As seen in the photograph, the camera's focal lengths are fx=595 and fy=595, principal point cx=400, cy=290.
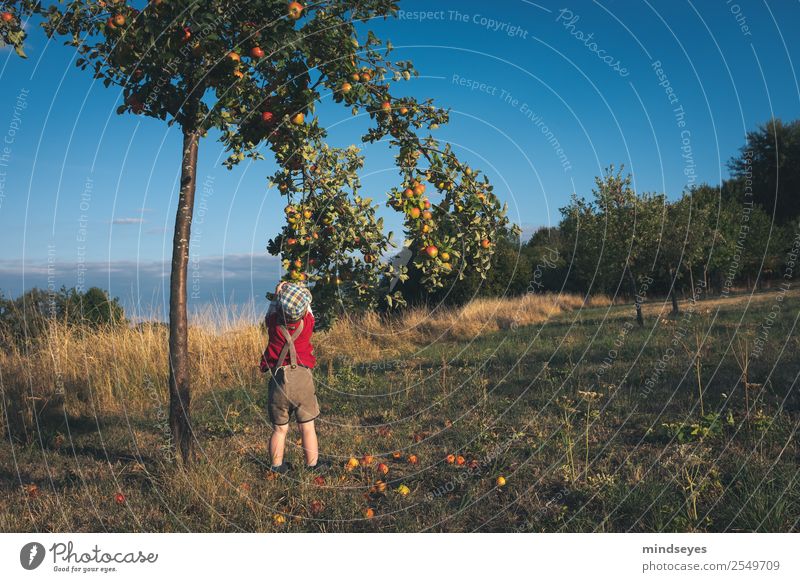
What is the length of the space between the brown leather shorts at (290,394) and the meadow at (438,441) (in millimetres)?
645

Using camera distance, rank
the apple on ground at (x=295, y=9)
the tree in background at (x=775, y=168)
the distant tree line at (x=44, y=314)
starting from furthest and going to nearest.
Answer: the tree in background at (x=775, y=168), the distant tree line at (x=44, y=314), the apple on ground at (x=295, y=9)

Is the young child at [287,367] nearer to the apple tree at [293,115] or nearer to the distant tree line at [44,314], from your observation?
the apple tree at [293,115]

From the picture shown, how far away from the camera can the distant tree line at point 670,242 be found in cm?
2073

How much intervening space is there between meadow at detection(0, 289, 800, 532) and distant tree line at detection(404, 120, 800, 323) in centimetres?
429

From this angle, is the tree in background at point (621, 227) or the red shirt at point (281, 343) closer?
the red shirt at point (281, 343)

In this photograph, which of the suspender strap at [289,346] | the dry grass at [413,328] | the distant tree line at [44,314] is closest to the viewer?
the suspender strap at [289,346]

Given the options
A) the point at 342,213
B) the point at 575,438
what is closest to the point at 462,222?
the point at 342,213

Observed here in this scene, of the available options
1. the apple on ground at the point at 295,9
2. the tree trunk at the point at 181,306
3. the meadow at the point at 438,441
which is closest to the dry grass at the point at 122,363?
the meadow at the point at 438,441

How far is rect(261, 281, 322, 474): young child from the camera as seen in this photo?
6246 millimetres

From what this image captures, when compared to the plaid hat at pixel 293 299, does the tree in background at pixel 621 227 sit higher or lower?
higher

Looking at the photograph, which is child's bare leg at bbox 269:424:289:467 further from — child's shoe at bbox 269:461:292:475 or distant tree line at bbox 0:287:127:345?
distant tree line at bbox 0:287:127:345

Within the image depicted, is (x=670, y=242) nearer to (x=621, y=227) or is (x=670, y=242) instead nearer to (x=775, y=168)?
(x=621, y=227)

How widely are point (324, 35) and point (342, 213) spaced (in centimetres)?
173

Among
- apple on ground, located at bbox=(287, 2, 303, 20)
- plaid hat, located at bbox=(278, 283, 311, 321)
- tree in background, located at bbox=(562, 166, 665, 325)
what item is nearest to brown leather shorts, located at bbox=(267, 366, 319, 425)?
plaid hat, located at bbox=(278, 283, 311, 321)
